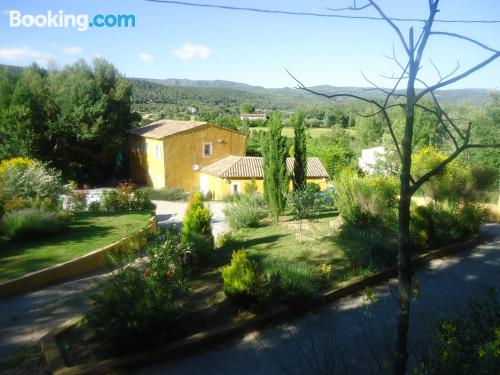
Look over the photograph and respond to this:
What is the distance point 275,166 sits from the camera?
14734mm

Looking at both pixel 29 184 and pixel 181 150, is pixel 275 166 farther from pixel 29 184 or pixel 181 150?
pixel 181 150

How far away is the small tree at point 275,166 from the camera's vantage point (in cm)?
1462

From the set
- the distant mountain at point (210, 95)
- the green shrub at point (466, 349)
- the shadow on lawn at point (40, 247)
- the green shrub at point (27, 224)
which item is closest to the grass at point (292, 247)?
the green shrub at point (466, 349)

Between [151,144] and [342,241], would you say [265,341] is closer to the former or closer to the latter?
[342,241]

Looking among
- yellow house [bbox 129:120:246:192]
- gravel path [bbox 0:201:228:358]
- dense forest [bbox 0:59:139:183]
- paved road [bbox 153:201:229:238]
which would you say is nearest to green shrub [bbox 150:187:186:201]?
paved road [bbox 153:201:229:238]

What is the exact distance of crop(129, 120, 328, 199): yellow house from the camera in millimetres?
28781

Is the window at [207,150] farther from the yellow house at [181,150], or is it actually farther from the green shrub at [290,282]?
the green shrub at [290,282]

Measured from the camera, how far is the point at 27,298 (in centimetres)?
781

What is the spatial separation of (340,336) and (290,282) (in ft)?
3.82

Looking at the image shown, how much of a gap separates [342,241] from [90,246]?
6670 millimetres

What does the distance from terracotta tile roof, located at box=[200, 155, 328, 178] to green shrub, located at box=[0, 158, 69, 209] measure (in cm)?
1407

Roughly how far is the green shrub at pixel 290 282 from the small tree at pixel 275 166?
26.7ft

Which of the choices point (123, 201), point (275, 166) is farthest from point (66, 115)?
point (275, 166)

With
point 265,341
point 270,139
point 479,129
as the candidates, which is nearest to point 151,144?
point 270,139
